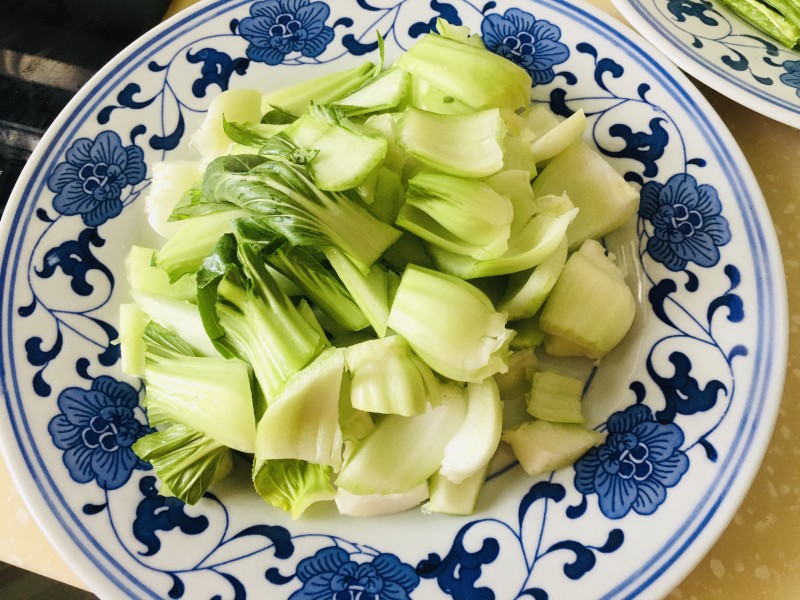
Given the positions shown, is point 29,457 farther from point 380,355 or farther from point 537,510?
point 537,510

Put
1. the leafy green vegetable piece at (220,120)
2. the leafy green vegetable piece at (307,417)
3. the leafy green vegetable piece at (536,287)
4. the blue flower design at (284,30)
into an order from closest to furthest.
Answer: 1. the leafy green vegetable piece at (307,417)
2. the leafy green vegetable piece at (536,287)
3. the leafy green vegetable piece at (220,120)
4. the blue flower design at (284,30)

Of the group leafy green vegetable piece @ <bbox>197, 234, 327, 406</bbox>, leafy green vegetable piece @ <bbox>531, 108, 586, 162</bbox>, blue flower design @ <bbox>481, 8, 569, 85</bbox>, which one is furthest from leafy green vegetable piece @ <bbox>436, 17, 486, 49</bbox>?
leafy green vegetable piece @ <bbox>197, 234, 327, 406</bbox>

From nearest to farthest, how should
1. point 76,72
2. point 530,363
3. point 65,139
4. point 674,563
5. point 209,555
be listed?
point 674,563
point 209,555
point 530,363
point 65,139
point 76,72

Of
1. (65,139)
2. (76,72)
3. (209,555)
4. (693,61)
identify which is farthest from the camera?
(76,72)

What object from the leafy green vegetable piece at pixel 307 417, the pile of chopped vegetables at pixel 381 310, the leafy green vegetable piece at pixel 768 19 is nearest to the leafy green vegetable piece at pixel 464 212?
the pile of chopped vegetables at pixel 381 310

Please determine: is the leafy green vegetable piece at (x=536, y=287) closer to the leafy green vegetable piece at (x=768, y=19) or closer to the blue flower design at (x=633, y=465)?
the blue flower design at (x=633, y=465)

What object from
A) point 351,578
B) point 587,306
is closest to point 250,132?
point 587,306

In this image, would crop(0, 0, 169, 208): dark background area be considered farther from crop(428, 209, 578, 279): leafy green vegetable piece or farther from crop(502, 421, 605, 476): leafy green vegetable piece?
crop(502, 421, 605, 476): leafy green vegetable piece

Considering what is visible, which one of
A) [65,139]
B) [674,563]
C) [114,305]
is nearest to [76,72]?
[65,139]
